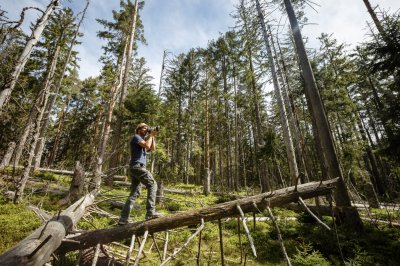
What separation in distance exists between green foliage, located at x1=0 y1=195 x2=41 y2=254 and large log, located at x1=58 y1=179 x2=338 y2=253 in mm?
3801

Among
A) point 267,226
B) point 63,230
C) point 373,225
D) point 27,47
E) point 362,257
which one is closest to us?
point 63,230

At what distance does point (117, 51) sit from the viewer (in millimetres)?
17422

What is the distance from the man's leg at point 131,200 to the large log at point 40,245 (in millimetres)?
840

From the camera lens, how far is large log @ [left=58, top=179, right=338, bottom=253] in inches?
140

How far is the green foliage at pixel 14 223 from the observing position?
243 inches

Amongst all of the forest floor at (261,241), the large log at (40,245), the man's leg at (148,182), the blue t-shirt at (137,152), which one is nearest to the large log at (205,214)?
the large log at (40,245)

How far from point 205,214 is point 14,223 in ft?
23.0

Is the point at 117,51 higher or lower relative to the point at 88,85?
lower

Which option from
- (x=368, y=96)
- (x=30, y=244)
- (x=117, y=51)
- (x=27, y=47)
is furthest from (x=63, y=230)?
(x=368, y=96)

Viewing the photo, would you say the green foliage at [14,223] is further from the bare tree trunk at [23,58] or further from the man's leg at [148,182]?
the man's leg at [148,182]

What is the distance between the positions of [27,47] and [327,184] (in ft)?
27.7

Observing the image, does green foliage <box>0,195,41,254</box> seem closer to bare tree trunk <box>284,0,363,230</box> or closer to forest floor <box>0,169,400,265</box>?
forest floor <box>0,169,400,265</box>

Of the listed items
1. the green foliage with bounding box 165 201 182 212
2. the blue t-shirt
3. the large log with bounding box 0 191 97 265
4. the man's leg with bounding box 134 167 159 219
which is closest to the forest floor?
the man's leg with bounding box 134 167 159 219

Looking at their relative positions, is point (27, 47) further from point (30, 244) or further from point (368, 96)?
point (368, 96)
